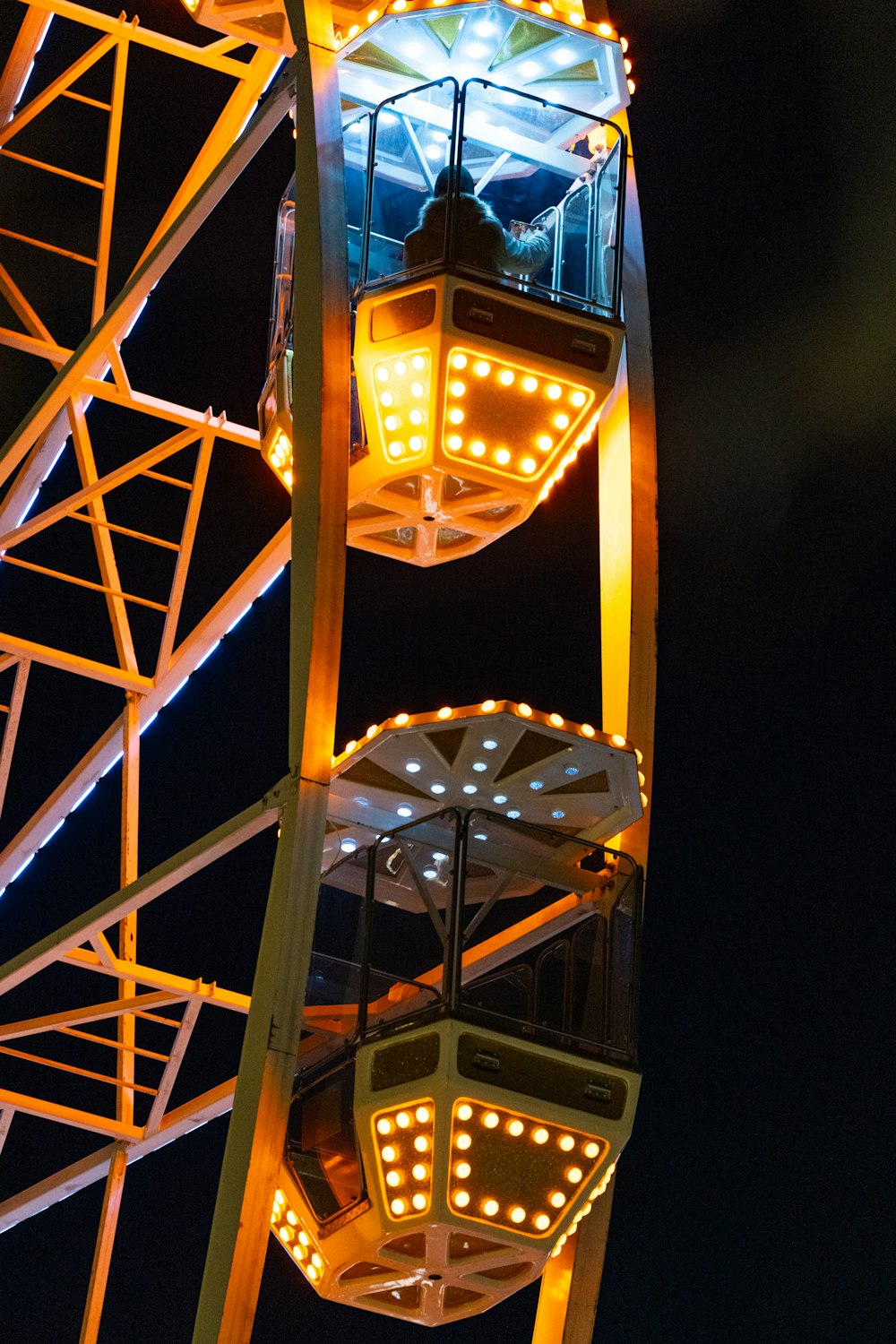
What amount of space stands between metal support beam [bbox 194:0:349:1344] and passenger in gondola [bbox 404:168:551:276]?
20.3 inches

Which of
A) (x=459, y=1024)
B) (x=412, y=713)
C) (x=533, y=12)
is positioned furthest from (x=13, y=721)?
(x=459, y=1024)

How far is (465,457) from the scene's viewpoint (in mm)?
14102

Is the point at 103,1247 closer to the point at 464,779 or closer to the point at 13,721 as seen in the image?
the point at 13,721

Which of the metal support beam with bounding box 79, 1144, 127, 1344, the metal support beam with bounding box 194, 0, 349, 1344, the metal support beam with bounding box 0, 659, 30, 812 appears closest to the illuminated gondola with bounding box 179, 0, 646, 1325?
the metal support beam with bounding box 194, 0, 349, 1344

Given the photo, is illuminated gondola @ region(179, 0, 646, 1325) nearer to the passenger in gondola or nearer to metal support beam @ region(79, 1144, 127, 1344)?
the passenger in gondola

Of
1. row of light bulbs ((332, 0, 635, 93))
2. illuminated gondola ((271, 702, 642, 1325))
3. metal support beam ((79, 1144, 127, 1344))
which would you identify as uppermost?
row of light bulbs ((332, 0, 635, 93))

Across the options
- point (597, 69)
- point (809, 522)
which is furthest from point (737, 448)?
point (597, 69)

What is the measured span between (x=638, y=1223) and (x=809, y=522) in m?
8.17

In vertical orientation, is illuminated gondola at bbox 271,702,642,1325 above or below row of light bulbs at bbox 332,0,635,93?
below

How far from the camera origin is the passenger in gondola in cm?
1420

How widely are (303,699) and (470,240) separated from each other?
3235mm

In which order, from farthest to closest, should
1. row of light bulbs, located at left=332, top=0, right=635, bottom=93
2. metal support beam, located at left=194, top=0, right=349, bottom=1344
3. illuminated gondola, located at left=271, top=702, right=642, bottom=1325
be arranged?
row of light bulbs, located at left=332, top=0, right=635, bottom=93, illuminated gondola, located at left=271, top=702, right=642, bottom=1325, metal support beam, located at left=194, top=0, right=349, bottom=1344

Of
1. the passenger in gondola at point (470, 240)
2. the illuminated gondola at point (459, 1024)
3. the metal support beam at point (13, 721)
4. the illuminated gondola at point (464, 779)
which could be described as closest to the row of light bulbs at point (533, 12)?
the illuminated gondola at point (464, 779)

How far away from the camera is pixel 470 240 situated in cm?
1423
